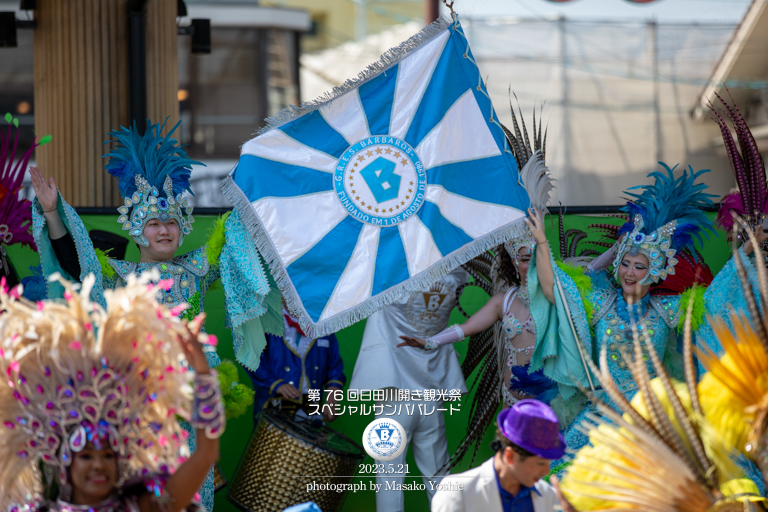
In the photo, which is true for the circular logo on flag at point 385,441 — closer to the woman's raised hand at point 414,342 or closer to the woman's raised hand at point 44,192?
the woman's raised hand at point 414,342

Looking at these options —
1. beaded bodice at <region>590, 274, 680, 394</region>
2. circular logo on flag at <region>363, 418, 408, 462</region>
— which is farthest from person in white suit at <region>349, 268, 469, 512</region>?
beaded bodice at <region>590, 274, 680, 394</region>

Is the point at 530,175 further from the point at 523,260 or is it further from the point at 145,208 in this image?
the point at 145,208

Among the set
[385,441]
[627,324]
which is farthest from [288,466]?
[627,324]

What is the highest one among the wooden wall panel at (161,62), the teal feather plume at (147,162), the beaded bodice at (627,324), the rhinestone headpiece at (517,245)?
the wooden wall panel at (161,62)

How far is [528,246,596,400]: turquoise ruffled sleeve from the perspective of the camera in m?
3.67

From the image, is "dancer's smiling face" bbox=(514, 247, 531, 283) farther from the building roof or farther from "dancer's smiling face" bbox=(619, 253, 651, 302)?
the building roof

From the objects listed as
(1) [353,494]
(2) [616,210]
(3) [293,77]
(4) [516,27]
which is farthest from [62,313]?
(3) [293,77]

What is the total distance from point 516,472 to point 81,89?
12.5 ft

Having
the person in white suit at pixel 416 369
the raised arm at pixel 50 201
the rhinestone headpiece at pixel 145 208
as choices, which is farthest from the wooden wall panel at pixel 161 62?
the person in white suit at pixel 416 369

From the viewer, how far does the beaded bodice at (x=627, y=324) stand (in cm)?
368

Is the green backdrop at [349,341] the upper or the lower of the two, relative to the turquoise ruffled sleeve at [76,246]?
lower

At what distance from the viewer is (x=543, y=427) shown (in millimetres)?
2500

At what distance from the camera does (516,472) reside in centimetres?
256

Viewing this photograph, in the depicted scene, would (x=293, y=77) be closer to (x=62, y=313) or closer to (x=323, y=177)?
(x=323, y=177)
